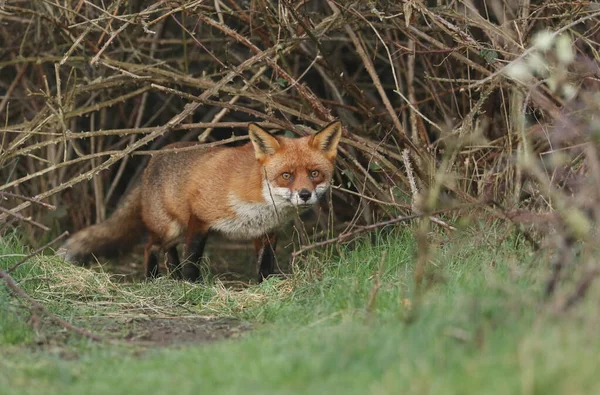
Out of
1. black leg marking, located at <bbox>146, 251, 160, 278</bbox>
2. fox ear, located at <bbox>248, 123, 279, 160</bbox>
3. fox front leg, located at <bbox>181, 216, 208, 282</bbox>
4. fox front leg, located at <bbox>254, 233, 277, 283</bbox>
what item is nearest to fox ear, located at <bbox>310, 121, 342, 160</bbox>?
fox ear, located at <bbox>248, 123, 279, 160</bbox>

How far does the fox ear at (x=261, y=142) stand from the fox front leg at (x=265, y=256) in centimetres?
75

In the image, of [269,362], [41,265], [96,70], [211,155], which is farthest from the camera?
[96,70]

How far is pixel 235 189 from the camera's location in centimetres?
700

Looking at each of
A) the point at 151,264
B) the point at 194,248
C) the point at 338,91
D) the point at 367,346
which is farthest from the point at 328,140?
the point at 367,346

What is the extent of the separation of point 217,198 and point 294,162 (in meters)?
0.81

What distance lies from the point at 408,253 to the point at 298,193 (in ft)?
3.17

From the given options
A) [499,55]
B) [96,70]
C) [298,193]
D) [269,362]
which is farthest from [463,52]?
[269,362]

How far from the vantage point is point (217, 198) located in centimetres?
707

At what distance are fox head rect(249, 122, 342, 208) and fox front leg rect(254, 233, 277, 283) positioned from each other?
0.52 meters

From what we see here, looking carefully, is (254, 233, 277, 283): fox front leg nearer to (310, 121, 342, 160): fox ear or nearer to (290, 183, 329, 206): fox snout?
(290, 183, 329, 206): fox snout

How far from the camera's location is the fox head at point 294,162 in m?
6.61

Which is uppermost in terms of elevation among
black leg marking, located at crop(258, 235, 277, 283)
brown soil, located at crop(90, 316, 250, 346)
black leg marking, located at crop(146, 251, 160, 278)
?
brown soil, located at crop(90, 316, 250, 346)

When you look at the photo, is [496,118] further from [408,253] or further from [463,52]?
[408,253]

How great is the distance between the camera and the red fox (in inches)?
263
